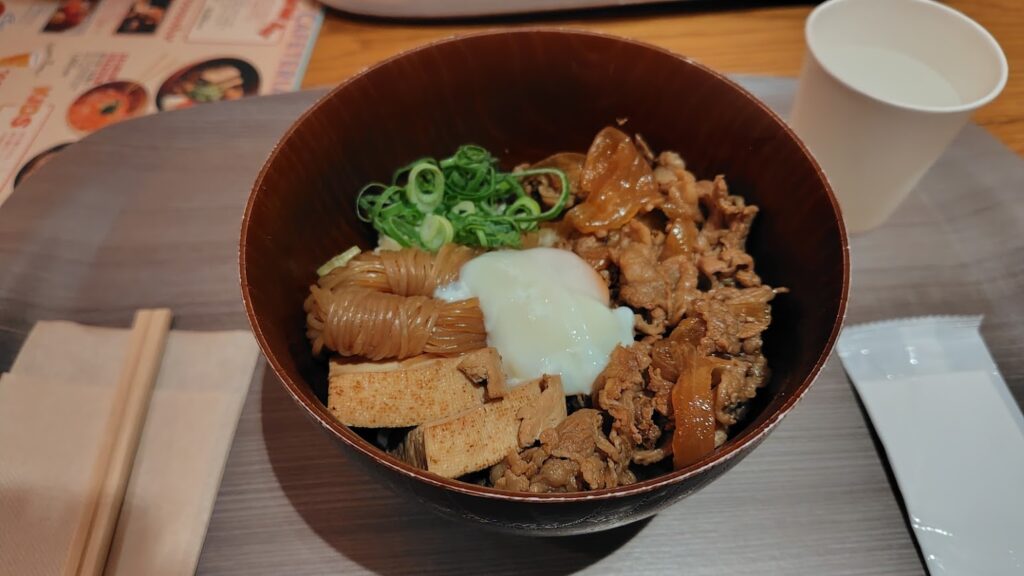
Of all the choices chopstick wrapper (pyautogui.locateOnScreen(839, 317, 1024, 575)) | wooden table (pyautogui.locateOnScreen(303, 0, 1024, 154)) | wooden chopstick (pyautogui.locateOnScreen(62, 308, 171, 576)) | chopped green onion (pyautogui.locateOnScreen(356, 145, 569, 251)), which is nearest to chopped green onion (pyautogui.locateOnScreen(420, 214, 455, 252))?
chopped green onion (pyautogui.locateOnScreen(356, 145, 569, 251))

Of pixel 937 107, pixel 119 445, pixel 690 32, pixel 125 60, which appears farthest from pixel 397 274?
pixel 125 60

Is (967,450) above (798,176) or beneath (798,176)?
beneath

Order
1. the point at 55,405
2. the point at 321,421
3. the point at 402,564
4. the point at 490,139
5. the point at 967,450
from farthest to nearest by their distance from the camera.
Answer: the point at 490,139, the point at 55,405, the point at 967,450, the point at 402,564, the point at 321,421

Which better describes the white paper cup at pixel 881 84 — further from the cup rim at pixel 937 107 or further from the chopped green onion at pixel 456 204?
the chopped green onion at pixel 456 204

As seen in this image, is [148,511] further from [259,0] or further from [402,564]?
[259,0]

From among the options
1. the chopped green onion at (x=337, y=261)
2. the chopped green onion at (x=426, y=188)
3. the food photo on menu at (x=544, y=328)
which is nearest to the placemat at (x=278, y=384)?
the food photo on menu at (x=544, y=328)

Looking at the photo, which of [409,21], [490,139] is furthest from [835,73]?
[409,21]

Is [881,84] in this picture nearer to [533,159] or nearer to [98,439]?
[533,159]
